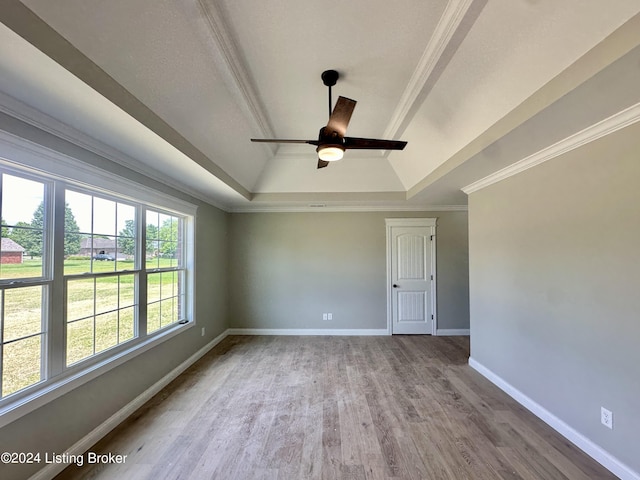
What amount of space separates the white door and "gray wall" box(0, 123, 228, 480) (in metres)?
3.05

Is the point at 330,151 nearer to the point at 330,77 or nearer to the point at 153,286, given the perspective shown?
the point at 330,77

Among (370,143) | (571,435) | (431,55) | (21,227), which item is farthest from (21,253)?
(571,435)

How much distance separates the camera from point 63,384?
1944 millimetres

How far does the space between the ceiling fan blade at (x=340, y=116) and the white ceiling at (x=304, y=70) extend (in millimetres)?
482

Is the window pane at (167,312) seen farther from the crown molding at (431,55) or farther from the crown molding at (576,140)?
the crown molding at (576,140)

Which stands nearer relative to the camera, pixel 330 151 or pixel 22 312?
pixel 22 312

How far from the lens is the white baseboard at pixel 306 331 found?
505 centimetres

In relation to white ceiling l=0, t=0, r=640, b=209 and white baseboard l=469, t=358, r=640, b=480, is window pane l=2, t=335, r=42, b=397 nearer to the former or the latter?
white ceiling l=0, t=0, r=640, b=209

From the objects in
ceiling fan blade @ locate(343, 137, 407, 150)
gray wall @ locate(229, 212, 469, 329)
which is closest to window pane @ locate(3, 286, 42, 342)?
ceiling fan blade @ locate(343, 137, 407, 150)

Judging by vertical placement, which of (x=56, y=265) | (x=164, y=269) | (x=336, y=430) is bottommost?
(x=336, y=430)

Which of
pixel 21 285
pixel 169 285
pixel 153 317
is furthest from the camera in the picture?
pixel 169 285

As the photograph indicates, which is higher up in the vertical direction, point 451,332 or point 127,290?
point 127,290

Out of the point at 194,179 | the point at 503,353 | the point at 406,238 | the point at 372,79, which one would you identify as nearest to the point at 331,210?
the point at 406,238

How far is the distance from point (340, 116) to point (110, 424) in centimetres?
312
